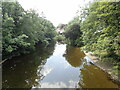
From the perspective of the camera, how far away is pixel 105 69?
7367 millimetres

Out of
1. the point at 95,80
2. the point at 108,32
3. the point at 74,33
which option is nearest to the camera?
the point at 95,80

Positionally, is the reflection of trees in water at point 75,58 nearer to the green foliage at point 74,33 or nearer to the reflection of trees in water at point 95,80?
the reflection of trees in water at point 95,80

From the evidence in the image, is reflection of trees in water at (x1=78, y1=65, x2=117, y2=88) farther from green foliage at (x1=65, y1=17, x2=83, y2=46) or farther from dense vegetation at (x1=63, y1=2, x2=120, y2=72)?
green foliage at (x1=65, y1=17, x2=83, y2=46)

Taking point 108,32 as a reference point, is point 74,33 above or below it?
above

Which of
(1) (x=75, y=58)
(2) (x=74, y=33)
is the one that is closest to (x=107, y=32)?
(1) (x=75, y=58)

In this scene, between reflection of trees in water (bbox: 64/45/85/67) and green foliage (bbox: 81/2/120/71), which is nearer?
green foliage (bbox: 81/2/120/71)

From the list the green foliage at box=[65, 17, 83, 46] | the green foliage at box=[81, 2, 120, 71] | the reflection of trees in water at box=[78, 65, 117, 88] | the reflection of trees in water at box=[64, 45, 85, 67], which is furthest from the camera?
the green foliage at box=[65, 17, 83, 46]

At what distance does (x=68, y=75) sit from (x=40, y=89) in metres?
2.29

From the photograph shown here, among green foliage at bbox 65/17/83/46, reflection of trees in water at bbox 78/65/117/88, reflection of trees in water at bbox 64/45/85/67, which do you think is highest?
green foliage at bbox 65/17/83/46

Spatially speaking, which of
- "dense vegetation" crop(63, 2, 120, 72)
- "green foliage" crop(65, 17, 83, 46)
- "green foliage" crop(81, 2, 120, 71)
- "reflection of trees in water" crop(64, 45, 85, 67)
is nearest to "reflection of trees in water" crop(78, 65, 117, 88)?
"dense vegetation" crop(63, 2, 120, 72)

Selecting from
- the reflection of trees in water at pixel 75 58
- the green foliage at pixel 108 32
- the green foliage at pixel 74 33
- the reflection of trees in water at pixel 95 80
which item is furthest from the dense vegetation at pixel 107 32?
the green foliage at pixel 74 33

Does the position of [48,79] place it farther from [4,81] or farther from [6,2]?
[6,2]

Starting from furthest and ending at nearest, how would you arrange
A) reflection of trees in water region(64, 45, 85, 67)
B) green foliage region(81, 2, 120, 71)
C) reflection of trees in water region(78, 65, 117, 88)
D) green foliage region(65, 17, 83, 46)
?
green foliage region(65, 17, 83, 46) < reflection of trees in water region(64, 45, 85, 67) < green foliage region(81, 2, 120, 71) < reflection of trees in water region(78, 65, 117, 88)

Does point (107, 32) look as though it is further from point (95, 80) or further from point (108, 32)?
point (95, 80)
